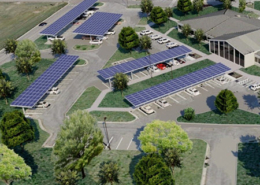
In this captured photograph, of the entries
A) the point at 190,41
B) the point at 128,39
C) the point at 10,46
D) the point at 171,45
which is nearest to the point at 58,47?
the point at 10,46

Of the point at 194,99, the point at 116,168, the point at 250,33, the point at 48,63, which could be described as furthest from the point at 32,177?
the point at 250,33

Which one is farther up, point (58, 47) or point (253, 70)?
point (58, 47)

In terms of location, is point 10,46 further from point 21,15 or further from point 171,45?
point 171,45

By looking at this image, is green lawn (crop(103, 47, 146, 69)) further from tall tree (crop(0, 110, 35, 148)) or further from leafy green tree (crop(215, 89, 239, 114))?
tall tree (crop(0, 110, 35, 148))

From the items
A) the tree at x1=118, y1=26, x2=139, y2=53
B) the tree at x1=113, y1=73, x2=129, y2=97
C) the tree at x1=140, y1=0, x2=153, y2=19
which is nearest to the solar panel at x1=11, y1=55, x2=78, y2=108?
the tree at x1=118, y1=26, x2=139, y2=53

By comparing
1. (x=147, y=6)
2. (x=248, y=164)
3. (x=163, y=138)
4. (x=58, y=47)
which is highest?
(x=147, y=6)

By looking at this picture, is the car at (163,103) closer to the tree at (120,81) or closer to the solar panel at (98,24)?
the tree at (120,81)

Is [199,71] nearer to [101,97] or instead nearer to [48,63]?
[101,97]

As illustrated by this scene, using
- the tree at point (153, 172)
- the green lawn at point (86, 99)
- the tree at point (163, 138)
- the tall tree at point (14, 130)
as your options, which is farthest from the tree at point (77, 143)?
the green lawn at point (86, 99)
